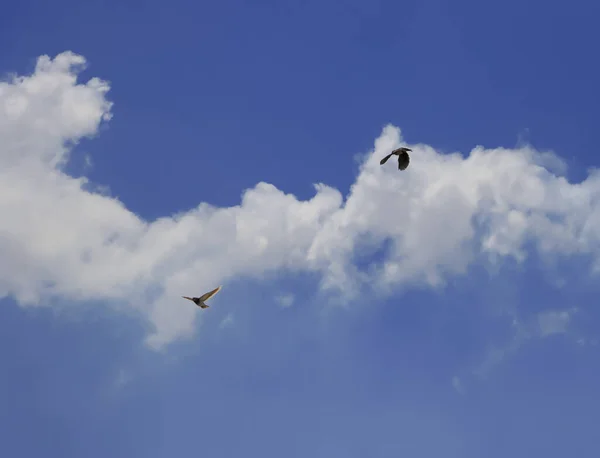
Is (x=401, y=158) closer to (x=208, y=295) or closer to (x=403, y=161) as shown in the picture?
(x=403, y=161)

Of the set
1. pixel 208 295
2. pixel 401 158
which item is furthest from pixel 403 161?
pixel 208 295

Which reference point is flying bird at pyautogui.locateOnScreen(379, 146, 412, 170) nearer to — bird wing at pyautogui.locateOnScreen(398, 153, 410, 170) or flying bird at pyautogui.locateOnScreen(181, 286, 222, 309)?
bird wing at pyautogui.locateOnScreen(398, 153, 410, 170)

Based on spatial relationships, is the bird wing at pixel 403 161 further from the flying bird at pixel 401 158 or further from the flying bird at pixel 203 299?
the flying bird at pixel 203 299

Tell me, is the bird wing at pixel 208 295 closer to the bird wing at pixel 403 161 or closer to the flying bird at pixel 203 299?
the flying bird at pixel 203 299

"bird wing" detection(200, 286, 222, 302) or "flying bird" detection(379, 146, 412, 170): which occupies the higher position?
"flying bird" detection(379, 146, 412, 170)

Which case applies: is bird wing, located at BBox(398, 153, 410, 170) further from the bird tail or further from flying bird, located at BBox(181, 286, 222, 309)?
flying bird, located at BBox(181, 286, 222, 309)

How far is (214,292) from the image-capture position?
91.1m

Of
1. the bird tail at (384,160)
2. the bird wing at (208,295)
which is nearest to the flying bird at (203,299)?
the bird wing at (208,295)

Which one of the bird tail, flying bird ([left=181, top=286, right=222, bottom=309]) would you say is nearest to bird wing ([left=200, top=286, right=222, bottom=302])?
flying bird ([left=181, top=286, right=222, bottom=309])

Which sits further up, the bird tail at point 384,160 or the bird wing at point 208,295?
the bird tail at point 384,160

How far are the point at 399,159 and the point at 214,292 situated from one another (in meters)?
25.7

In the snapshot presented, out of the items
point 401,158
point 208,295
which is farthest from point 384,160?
point 208,295

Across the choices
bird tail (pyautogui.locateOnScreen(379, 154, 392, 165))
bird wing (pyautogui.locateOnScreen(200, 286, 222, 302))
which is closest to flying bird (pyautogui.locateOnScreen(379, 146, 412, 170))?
bird tail (pyautogui.locateOnScreen(379, 154, 392, 165))

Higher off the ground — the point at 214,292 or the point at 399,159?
the point at 399,159
